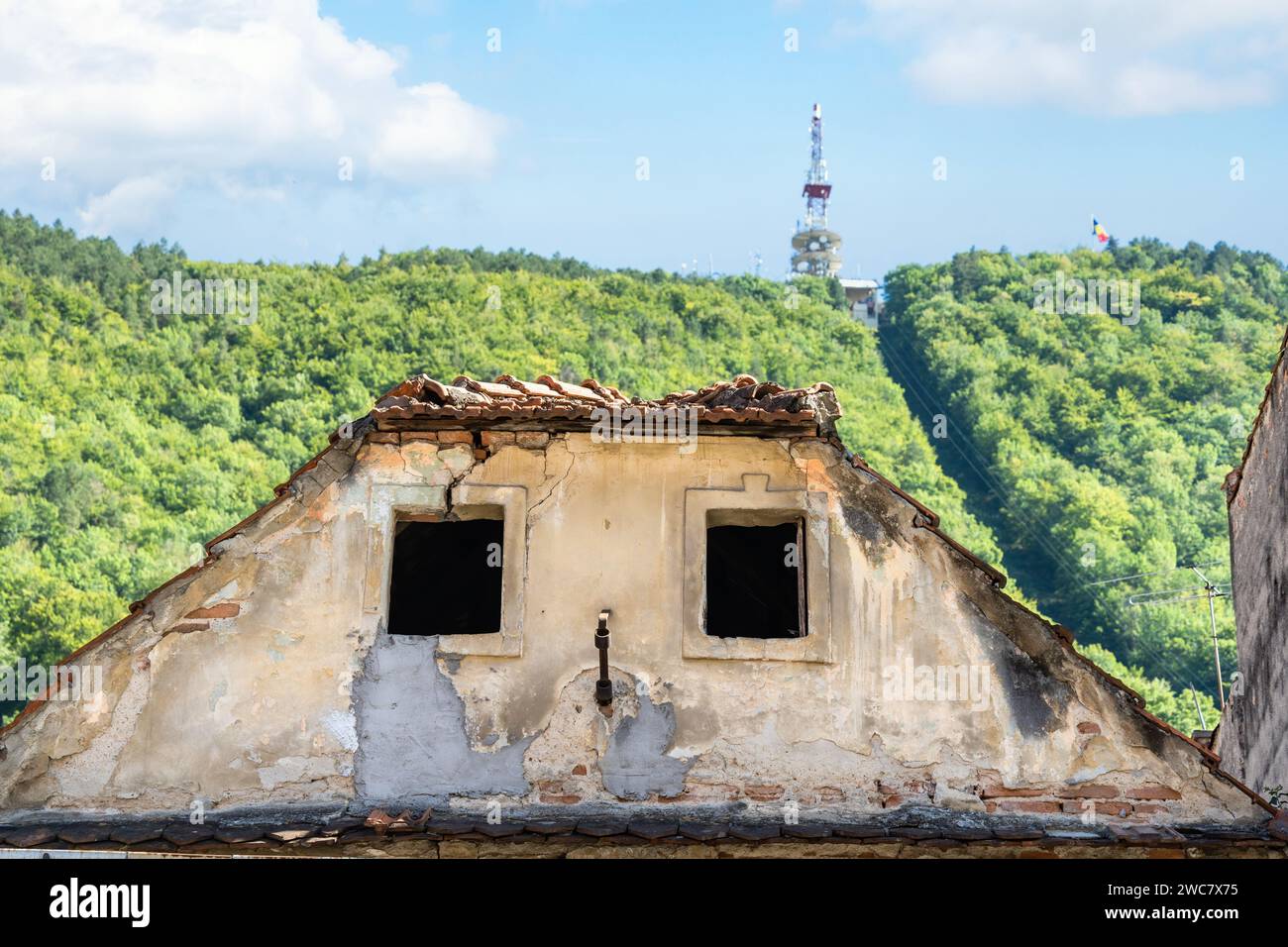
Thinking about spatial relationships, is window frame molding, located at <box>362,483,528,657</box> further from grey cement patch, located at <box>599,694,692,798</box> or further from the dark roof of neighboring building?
the dark roof of neighboring building

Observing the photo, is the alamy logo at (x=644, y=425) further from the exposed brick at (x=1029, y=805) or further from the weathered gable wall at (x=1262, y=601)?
the weathered gable wall at (x=1262, y=601)

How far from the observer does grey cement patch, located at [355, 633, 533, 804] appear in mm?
12133

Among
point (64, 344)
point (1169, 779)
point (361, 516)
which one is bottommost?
Answer: point (1169, 779)

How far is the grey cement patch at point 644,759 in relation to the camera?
1209 cm

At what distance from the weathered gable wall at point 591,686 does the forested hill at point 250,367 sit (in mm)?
29088

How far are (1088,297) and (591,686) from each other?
6606 centimetres

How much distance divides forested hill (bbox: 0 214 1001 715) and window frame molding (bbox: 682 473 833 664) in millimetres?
29848

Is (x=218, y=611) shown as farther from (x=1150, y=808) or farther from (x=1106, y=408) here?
(x=1106, y=408)

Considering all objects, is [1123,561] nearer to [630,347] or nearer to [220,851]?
[630,347]

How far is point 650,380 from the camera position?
61062 millimetres
